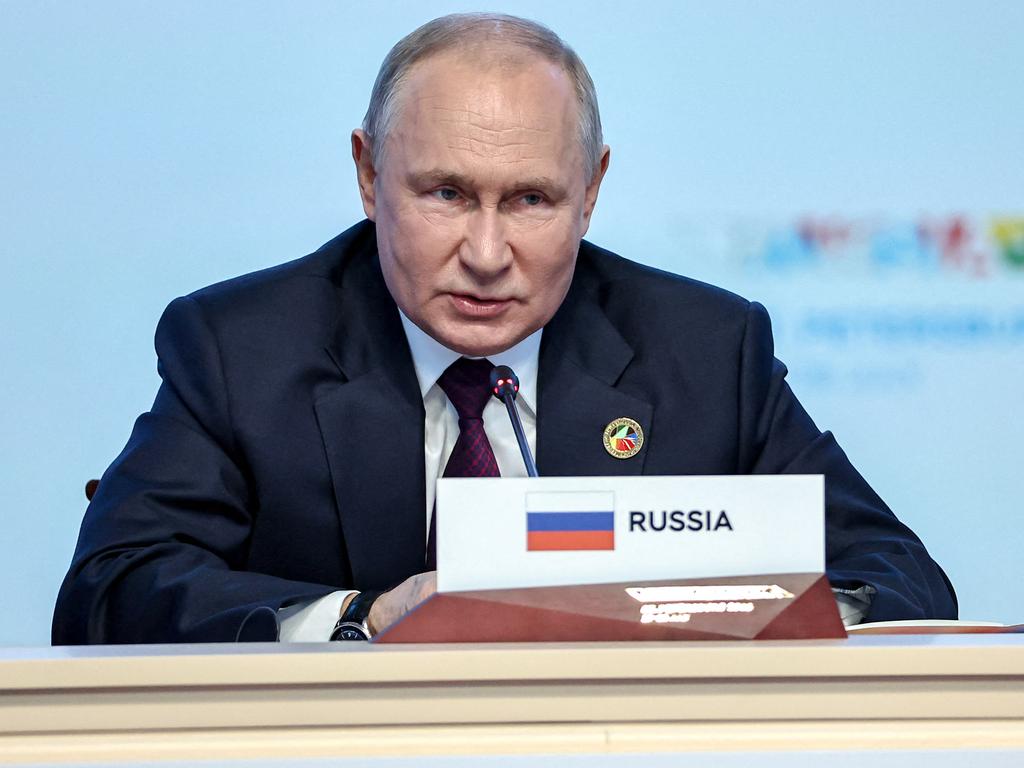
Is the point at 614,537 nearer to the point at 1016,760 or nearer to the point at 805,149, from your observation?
the point at 1016,760

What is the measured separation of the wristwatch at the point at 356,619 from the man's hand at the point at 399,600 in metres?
0.01

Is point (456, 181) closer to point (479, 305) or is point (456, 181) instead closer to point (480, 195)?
point (480, 195)

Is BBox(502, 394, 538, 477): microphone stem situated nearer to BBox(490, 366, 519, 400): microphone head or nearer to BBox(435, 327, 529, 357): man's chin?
BBox(490, 366, 519, 400): microphone head

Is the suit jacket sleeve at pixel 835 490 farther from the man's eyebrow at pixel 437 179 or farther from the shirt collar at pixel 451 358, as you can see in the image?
the man's eyebrow at pixel 437 179

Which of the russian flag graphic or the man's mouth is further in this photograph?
the man's mouth

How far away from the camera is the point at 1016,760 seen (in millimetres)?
965

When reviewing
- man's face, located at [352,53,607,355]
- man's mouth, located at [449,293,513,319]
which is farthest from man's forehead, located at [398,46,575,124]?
man's mouth, located at [449,293,513,319]

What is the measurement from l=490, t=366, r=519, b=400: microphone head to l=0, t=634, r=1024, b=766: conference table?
2.21 feet

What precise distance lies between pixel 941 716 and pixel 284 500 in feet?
4.08

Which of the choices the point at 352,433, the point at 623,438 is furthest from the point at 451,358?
the point at 623,438

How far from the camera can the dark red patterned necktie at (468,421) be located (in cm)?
198

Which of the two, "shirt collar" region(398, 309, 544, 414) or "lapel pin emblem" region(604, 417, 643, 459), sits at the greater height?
"shirt collar" region(398, 309, 544, 414)

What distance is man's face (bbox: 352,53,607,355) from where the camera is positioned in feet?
6.46

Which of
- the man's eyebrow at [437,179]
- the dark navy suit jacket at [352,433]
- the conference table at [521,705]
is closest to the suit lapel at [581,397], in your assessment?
the dark navy suit jacket at [352,433]
